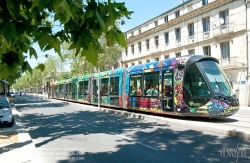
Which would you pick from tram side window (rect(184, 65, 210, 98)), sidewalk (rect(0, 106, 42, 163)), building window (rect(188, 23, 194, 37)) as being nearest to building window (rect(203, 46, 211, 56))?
building window (rect(188, 23, 194, 37))

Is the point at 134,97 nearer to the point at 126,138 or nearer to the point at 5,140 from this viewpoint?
the point at 126,138

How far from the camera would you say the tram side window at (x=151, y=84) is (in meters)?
12.3

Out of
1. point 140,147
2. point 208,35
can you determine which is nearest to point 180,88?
point 140,147

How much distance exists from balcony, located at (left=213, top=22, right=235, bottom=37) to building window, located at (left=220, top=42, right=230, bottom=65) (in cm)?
127

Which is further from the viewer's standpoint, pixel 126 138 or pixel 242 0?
pixel 242 0

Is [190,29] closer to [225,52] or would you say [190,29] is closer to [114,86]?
[225,52]

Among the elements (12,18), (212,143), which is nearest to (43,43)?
(12,18)

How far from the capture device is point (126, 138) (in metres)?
7.76

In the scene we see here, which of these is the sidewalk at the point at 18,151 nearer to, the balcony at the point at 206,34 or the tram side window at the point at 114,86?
the tram side window at the point at 114,86

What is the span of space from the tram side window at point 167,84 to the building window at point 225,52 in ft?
48.3

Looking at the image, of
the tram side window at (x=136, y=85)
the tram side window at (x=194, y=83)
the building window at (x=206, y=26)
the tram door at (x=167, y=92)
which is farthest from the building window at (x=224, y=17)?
the tram side window at (x=194, y=83)

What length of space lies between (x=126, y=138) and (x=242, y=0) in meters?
21.0

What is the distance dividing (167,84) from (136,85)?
10.1 feet

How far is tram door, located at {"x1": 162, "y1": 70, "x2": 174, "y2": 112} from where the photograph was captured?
1117 centimetres
